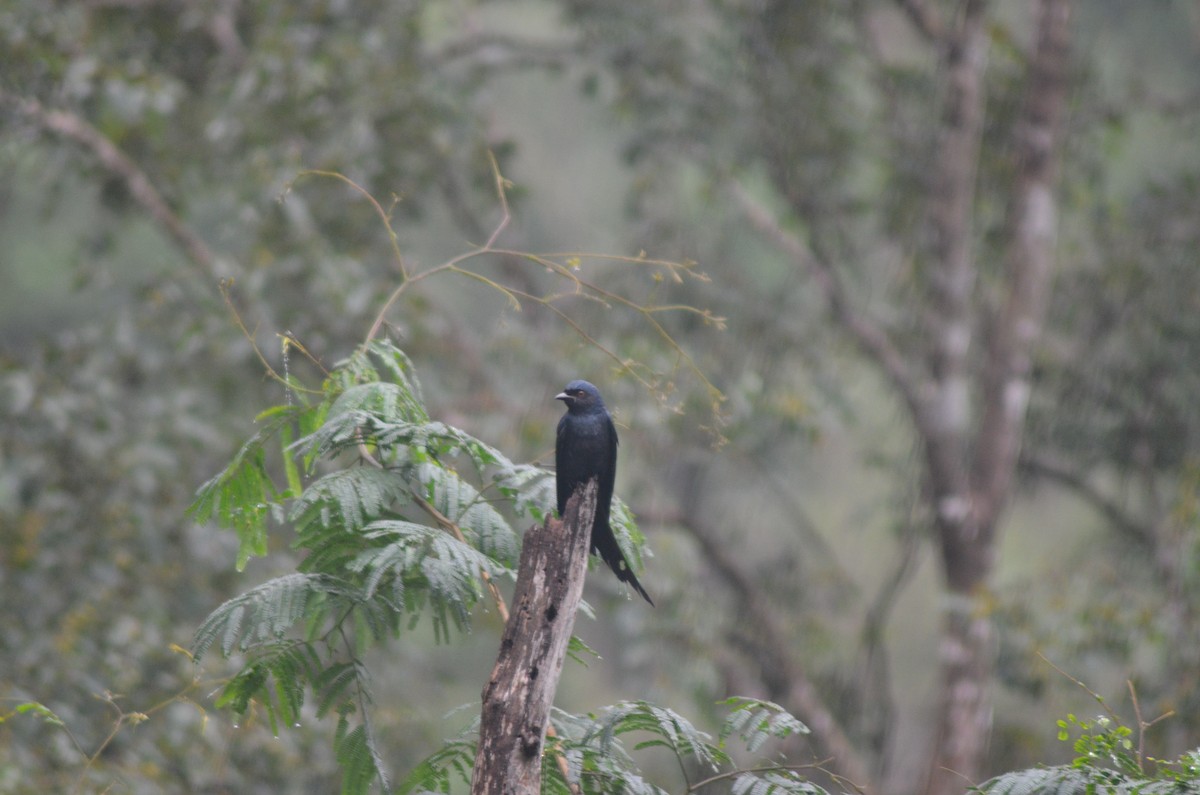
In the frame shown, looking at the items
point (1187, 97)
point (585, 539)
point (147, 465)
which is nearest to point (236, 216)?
point (147, 465)

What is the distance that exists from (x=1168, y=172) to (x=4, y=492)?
859 centimetres

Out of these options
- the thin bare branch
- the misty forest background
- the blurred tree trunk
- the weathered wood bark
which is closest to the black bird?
the weathered wood bark

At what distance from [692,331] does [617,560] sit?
19.5 ft

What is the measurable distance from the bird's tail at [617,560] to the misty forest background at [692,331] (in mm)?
3220

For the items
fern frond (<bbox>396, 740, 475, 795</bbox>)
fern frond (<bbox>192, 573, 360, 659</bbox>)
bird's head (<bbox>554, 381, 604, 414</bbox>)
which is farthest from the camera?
bird's head (<bbox>554, 381, 604, 414</bbox>)

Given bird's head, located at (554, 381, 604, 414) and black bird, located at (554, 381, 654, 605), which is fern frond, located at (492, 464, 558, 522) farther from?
bird's head, located at (554, 381, 604, 414)

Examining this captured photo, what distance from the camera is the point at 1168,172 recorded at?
10062 mm

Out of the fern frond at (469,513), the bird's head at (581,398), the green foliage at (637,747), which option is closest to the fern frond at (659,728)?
the green foliage at (637,747)

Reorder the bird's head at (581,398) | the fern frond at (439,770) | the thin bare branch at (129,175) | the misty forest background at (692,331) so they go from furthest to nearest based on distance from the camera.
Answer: the thin bare branch at (129,175), the misty forest background at (692,331), the bird's head at (581,398), the fern frond at (439,770)

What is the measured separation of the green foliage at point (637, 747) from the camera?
10.5ft

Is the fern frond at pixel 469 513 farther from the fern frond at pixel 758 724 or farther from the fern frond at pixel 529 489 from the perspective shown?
the fern frond at pixel 758 724

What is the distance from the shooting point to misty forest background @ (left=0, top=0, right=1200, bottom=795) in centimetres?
718

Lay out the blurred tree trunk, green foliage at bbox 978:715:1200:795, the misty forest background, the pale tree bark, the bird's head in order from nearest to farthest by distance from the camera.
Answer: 1. green foliage at bbox 978:715:1200:795
2. the bird's head
3. the misty forest background
4. the blurred tree trunk
5. the pale tree bark

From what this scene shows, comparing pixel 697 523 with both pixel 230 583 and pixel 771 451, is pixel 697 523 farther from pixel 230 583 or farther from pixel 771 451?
pixel 230 583
